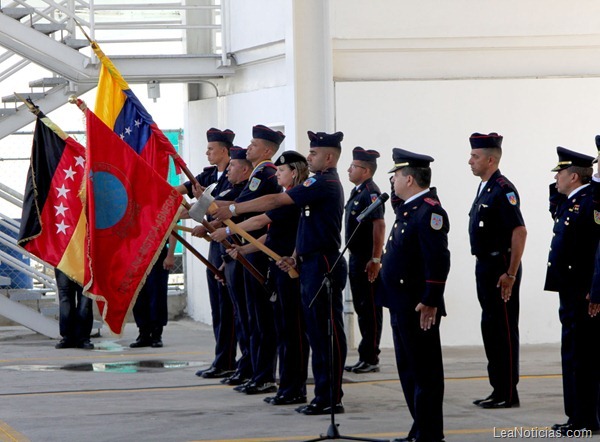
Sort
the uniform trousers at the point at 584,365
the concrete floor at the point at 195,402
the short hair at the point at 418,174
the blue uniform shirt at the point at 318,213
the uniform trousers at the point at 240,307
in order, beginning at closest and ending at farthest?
the short hair at the point at 418,174
the uniform trousers at the point at 584,365
the concrete floor at the point at 195,402
the blue uniform shirt at the point at 318,213
the uniform trousers at the point at 240,307

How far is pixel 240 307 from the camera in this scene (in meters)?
10.2

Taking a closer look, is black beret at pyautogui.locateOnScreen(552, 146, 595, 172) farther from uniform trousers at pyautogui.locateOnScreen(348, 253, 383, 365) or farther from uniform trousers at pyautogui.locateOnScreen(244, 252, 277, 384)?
uniform trousers at pyautogui.locateOnScreen(348, 253, 383, 365)

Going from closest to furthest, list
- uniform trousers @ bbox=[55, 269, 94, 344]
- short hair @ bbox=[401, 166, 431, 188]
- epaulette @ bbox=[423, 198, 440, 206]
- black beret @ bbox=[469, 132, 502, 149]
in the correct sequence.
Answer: epaulette @ bbox=[423, 198, 440, 206] → short hair @ bbox=[401, 166, 431, 188] → black beret @ bbox=[469, 132, 502, 149] → uniform trousers @ bbox=[55, 269, 94, 344]

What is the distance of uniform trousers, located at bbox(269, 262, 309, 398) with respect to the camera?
916 cm

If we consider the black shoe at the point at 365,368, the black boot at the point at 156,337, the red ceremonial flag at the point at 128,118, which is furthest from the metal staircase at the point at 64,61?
the red ceremonial flag at the point at 128,118

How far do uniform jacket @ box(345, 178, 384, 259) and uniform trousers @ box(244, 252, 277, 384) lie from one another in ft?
5.26

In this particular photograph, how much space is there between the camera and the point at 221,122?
51.0 feet

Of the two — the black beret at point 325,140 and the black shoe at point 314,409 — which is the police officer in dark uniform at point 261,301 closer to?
the black beret at point 325,140

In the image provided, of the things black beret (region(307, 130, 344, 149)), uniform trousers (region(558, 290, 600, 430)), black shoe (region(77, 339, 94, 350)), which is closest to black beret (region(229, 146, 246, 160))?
black beret (region(307, 130, 344, 149))

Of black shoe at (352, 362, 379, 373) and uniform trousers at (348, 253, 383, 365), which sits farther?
uniform trousers at (348, 253, 383, 365)

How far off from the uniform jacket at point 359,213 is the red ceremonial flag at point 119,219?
2790 millimetres

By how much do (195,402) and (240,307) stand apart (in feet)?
3.43

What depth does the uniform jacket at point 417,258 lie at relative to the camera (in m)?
7.12

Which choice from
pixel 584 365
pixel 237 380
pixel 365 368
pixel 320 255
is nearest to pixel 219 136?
pixel 237 380
